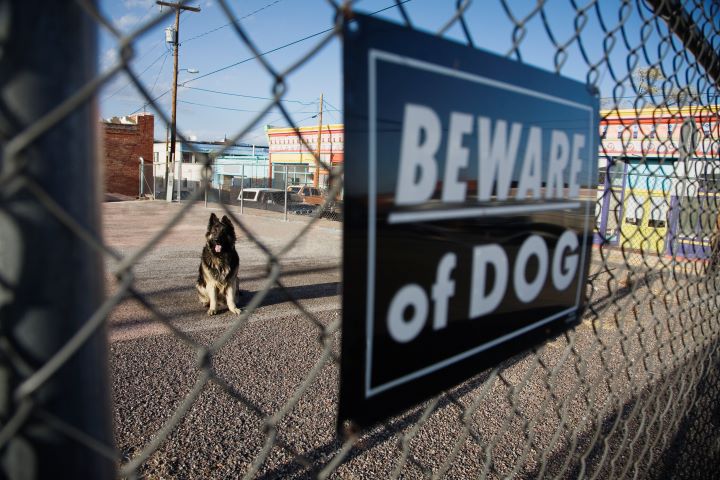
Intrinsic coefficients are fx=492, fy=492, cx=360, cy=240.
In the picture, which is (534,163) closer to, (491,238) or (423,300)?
(491,238)

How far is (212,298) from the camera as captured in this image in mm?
6062

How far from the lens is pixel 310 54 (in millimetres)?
777

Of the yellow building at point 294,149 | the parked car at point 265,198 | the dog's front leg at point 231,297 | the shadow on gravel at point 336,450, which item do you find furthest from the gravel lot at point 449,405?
the yellow building at point 294,149

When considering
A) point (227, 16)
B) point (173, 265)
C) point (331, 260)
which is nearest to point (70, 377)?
point (227, 16)

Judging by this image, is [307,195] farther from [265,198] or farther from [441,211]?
[441,211]

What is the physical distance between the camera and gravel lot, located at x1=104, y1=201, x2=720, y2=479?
208 centimetres

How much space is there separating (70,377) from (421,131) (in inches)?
25.3

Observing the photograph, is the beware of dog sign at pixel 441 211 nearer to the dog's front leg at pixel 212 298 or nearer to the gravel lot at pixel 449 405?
the gravel lot at pixel 449 405

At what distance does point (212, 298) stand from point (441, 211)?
556 cm

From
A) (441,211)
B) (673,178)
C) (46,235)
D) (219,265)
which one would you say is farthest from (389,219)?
(219,265)

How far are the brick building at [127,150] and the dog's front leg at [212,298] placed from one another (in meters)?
26.3

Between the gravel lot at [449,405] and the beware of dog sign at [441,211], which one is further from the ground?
the beware of dog sign at [441,211]

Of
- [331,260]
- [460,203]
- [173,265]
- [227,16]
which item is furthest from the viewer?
[331,260]

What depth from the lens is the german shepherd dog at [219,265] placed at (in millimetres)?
5966
